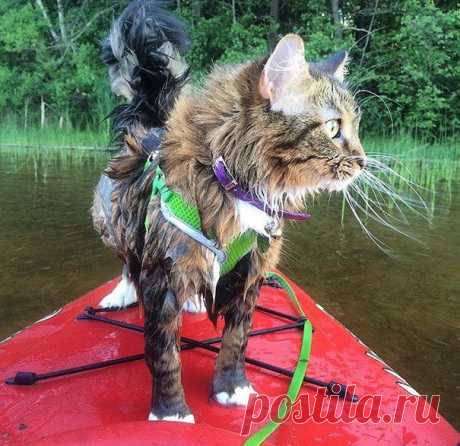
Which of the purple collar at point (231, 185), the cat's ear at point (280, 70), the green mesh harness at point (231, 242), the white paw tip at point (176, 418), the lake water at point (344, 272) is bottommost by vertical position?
the lake water at point (344, 272)

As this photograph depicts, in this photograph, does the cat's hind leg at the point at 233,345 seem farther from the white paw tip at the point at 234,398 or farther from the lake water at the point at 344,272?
the lake water at the point at 344,272

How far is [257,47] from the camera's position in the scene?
14.7m

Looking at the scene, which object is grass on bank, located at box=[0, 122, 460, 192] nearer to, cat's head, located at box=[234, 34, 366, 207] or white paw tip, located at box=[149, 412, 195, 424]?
cat's head, located at box=[234, 34, 366, 207]

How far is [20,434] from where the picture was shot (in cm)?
178

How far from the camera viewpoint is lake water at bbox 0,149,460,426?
380 centimetres

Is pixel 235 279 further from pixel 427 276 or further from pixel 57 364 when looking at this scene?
pixel 427 276

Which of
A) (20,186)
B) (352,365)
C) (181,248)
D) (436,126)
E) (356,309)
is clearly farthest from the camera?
(436,126)

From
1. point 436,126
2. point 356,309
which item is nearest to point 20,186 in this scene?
point 356,309

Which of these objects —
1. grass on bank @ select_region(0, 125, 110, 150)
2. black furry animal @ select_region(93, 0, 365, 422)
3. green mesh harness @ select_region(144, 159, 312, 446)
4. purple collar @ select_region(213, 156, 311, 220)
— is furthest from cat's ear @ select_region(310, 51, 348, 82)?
grass on bank @ select_region(0, 125, 110, 150)

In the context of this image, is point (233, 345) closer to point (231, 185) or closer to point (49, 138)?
point (231, 185)

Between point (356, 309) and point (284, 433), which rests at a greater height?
point (284, 433)

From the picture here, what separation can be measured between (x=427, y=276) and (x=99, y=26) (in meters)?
15.3

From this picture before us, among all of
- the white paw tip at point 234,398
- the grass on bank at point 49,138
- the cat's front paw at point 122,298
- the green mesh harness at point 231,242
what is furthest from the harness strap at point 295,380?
the grass on bank at point 49,138

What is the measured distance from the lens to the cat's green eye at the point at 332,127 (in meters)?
1.75
